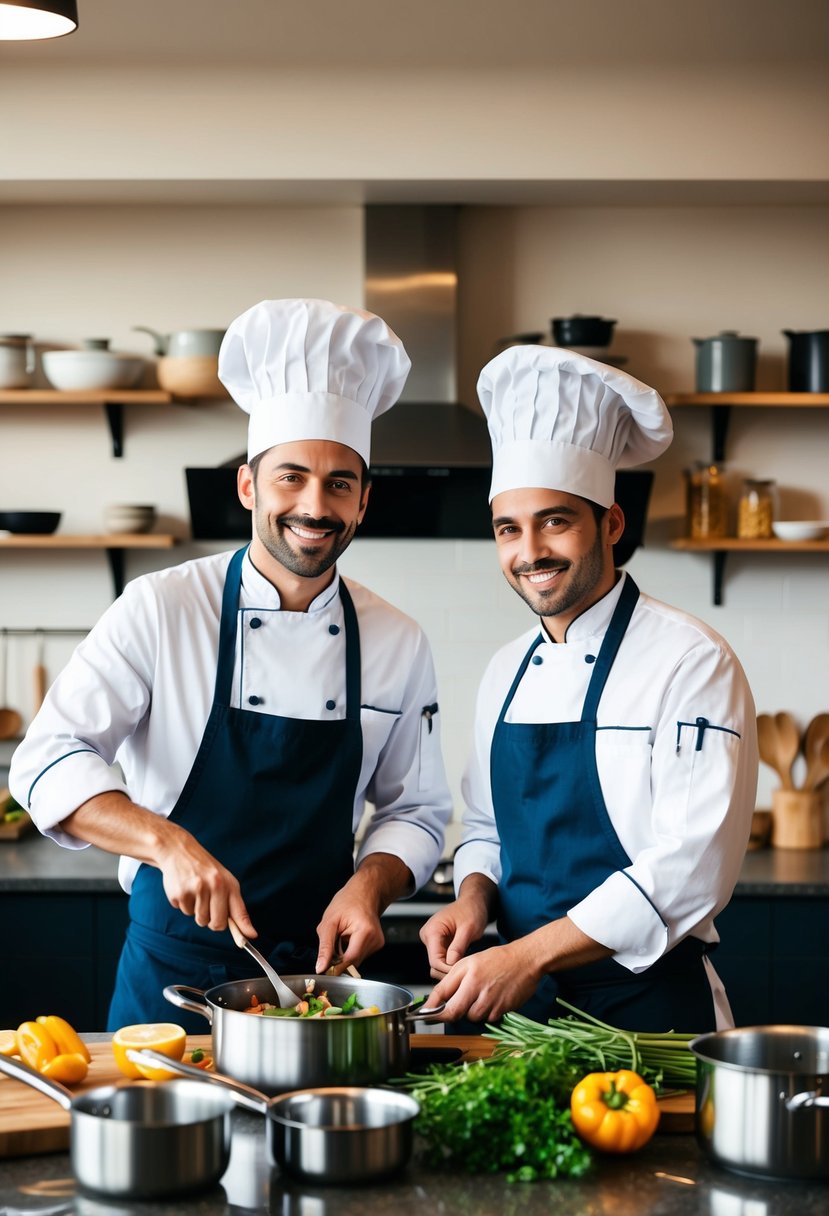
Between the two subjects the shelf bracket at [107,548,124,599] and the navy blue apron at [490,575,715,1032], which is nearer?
the navy blue apron at [490,575,715,1032]

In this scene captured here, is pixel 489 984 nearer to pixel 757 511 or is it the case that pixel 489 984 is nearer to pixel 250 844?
pixel 250 844

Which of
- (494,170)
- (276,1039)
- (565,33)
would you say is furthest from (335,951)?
(565,33)

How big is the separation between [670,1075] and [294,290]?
9.81 feet

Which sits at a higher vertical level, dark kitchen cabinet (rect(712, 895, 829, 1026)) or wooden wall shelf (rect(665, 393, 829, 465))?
wooden wall shelf (rect(665, 393, 829, 465))

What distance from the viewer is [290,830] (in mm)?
2289

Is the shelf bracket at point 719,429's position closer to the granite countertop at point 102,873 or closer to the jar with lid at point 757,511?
the jar with lid at point 757,511

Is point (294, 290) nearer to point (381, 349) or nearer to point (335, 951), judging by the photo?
point (381, 349)

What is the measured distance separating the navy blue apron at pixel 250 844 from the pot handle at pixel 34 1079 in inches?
21.3

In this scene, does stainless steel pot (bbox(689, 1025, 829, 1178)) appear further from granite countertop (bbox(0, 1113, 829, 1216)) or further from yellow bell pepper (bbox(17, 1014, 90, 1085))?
yellow bell pepper (bbox(17, 1014, 90, 1085))

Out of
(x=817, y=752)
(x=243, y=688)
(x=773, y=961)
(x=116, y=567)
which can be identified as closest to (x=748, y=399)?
(x=817, y=752)

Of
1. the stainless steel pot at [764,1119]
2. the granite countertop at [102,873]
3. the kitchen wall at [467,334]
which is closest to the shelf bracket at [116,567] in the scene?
the kitchen wall at [467,334]

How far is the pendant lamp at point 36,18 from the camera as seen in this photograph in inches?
78.3

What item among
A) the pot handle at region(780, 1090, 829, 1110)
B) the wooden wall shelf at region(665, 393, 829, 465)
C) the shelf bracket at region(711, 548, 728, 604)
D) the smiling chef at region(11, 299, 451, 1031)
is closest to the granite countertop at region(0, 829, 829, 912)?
the shelf bracket at region(711, 548, 728, 604)

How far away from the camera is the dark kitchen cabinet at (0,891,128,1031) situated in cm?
358
